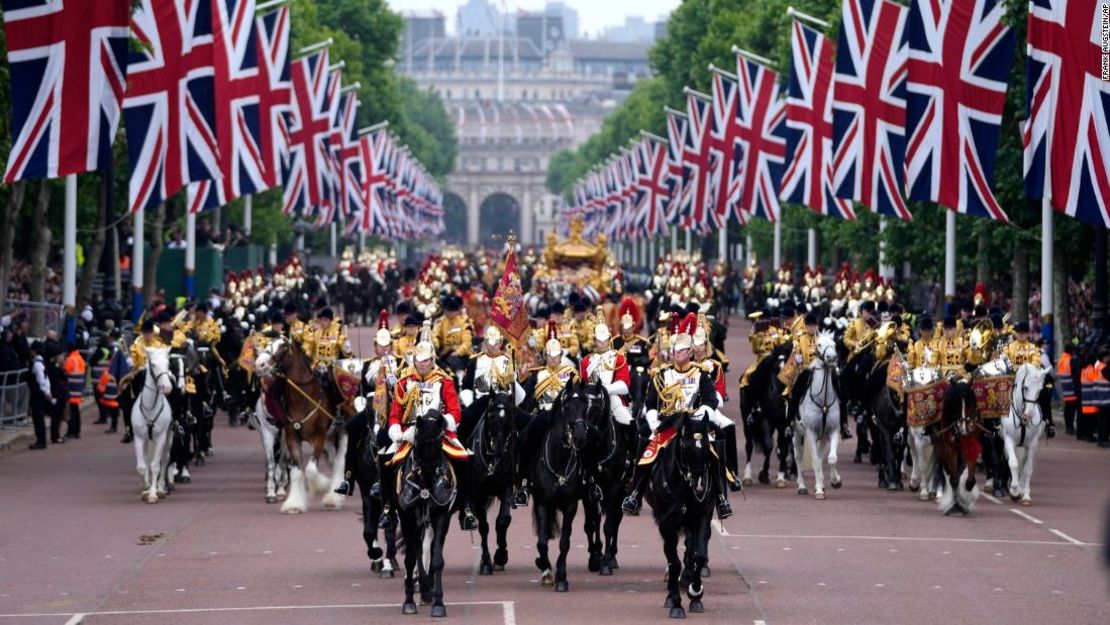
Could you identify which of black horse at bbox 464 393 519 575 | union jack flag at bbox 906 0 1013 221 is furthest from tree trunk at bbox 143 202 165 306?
black horse at bbox 464 393 519 575

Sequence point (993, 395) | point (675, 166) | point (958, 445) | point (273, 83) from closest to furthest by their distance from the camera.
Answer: point (958, 445) < point (993, 395) < point (273, 83) < point (675, 166)

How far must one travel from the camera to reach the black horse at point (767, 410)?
27.3 metres

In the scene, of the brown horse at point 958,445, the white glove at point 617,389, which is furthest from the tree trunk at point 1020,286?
the white glove at point 617,389

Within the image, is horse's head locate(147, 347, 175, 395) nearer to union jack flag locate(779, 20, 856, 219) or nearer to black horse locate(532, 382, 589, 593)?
black horse locate(532, 382, 589, 593)

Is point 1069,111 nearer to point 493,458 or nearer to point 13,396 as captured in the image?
point 493,458

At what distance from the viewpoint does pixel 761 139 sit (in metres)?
53.9

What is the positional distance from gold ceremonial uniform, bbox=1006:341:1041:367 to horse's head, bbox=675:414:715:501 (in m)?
9.38

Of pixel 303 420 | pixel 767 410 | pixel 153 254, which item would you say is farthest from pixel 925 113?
pixel 153 254

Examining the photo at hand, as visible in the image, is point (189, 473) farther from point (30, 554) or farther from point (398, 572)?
point (398, 572)

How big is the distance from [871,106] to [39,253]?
15.8 m

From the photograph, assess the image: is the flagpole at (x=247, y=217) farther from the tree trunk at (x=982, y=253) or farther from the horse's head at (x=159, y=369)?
the horse's head at (x=159, y=369)

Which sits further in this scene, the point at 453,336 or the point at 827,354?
the point at 827,354

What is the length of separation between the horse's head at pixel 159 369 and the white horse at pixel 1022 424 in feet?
28.4

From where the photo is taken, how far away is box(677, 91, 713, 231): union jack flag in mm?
65750
